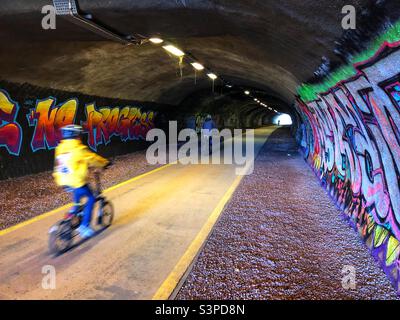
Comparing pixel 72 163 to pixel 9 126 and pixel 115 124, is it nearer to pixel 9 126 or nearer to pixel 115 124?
pixel 9 126

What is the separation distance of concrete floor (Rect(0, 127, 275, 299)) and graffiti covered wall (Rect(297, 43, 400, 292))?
3194mm

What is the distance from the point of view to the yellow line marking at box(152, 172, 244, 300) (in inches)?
148

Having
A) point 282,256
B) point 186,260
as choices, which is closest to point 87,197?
point 186,260

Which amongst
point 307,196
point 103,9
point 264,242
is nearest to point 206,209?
point 264,242

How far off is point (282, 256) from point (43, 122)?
955cm

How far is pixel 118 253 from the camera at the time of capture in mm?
4809

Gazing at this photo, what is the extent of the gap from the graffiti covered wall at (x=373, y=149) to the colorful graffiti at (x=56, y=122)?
9363 millimetres

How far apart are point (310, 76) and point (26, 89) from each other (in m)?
8.77

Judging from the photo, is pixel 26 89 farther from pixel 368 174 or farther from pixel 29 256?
pixel 368 174

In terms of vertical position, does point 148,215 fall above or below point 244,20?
below

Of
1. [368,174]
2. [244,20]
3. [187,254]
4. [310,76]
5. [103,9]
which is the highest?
[103,9]

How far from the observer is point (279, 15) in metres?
3.73

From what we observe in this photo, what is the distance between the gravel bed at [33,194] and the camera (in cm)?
652

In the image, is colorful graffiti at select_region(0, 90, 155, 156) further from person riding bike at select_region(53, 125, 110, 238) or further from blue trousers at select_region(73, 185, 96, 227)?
blue trousers at select_region(73, 185, 96, 227)
